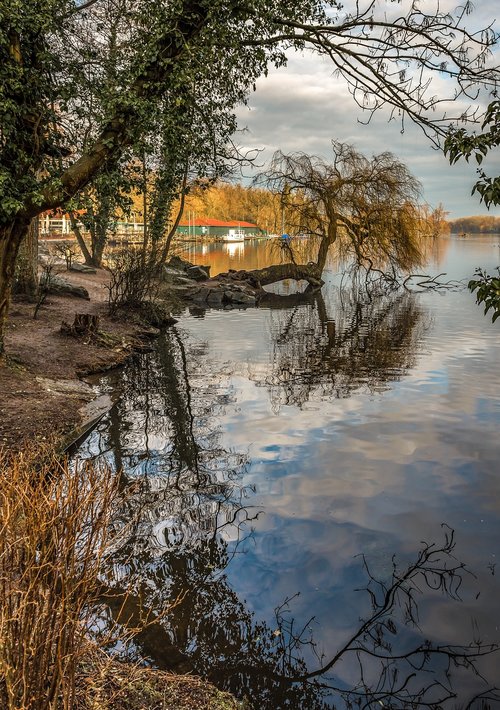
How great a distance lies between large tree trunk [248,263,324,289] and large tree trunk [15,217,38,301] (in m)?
17.4

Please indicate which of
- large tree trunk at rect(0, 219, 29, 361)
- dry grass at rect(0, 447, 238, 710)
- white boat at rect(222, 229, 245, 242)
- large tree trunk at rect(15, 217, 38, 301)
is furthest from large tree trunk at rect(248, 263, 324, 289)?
white boat at rect(222, 229, 245, 242)

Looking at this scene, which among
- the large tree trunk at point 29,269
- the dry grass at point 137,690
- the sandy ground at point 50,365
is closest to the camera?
the dry grass at point 137,690

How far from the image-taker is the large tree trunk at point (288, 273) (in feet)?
117

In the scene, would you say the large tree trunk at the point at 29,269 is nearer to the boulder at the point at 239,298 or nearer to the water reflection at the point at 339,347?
the water reflection at the point at 339,347

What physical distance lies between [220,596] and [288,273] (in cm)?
3173

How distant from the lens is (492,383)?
534 inches

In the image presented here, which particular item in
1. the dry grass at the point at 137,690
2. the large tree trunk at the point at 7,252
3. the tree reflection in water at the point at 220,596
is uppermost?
the large tree trunk at the point at 7,252

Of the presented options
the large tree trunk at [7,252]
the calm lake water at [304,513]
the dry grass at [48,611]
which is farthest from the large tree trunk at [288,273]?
the dry grass at [48,611]

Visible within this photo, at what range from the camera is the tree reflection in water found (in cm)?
454

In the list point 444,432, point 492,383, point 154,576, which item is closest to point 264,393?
point 444,432

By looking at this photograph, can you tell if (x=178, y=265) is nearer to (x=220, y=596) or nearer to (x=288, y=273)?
(x=288, y=273)

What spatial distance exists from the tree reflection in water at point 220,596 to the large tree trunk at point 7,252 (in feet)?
9.21

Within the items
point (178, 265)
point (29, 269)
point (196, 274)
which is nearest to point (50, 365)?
point (29, 269)

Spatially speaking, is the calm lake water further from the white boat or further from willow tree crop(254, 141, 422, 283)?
the white boat
